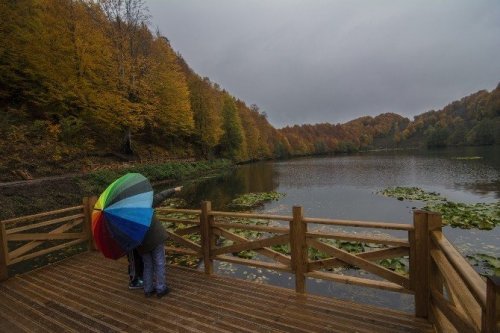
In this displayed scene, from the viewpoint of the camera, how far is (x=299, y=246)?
5.15 meters

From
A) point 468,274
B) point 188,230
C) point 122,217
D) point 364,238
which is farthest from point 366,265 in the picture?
point 122,217

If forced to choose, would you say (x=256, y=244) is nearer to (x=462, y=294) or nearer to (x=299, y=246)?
(x=299, y=246)

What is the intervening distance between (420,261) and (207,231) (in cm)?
393

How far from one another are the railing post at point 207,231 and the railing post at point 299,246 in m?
1.90

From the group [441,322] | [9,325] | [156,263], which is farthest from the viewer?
[156,263]

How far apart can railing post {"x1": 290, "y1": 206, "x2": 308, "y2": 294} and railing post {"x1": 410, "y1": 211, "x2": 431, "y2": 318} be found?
167 cm

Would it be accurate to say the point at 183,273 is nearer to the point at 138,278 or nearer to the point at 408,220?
the point at 138,278

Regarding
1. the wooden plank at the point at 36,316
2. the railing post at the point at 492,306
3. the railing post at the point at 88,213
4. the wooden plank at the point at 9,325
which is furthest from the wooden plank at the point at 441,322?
the railing post at the point at 88,213

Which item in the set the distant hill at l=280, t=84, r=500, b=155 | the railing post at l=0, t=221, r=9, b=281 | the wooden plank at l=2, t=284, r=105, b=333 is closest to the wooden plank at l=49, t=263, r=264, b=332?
the wooden plank at l=2, t=284, r=105, b=333

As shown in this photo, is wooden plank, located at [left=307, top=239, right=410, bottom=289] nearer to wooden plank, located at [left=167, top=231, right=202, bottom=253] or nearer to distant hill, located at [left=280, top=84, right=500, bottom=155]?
wooden plank, located at [left=167, top=231, right=202, bottom=253]

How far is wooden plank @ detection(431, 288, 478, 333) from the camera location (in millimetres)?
2525

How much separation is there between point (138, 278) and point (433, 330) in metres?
5.07

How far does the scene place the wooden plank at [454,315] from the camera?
2.53 m

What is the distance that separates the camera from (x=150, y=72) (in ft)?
99.8
